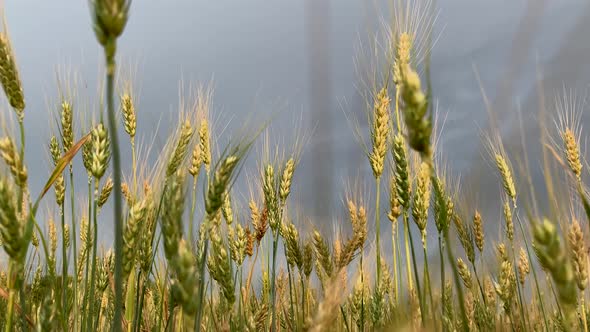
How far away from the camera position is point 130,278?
6.27 feet

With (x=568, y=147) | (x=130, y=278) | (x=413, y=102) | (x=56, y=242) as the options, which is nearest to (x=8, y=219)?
(x=130, y=278)

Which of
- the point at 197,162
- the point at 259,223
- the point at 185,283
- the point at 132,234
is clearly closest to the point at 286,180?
the point at 259,223

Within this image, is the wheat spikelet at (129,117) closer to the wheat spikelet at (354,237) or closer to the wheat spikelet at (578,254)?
the wheat spikelet at (354,237)

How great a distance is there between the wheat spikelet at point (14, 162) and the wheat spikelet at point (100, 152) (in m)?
0.27

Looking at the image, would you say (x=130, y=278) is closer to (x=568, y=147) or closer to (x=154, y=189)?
(x=154, y=189)

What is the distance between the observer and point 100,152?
2.02 meters

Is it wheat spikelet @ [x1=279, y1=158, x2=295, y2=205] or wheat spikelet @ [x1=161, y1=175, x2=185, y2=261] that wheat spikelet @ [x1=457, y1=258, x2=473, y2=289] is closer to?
wheat spikelet @ [x1=279, y1=158, x2=295, y2=205]

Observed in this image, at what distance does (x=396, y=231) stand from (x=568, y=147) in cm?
134

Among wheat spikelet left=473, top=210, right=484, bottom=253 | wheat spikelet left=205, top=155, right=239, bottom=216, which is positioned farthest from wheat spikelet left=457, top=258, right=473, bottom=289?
wheat spikelet left=205, top=155, right=239, bottom=216

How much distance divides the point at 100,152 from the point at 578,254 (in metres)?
1.96

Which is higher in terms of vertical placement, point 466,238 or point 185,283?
point 466,238

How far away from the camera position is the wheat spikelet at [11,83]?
1892 millimetres

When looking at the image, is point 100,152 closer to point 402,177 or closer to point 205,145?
point 402,177

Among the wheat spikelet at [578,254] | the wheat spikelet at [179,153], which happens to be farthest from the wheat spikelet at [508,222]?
the wheat spikelet at [179,153]
